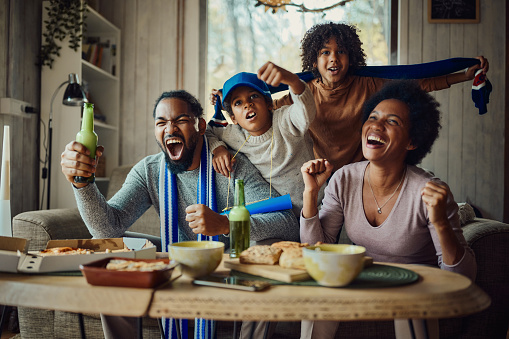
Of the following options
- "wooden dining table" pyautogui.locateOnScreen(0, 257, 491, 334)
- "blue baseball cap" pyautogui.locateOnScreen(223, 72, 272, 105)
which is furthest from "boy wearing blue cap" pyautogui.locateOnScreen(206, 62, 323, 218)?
"wooden dining table" pyautogui.locateOnScreen(0, 257, 491, 334)

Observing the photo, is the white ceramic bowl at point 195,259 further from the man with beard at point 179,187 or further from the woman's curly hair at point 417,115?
the woman's curly hair at point 417,115

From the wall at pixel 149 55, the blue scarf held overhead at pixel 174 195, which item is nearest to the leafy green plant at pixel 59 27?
the wall at pixel 149 55

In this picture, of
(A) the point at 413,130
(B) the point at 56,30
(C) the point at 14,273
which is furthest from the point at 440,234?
(B) the point at 56,30

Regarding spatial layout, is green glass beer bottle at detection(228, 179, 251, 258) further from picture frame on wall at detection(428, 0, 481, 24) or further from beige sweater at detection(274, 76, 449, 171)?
picture frame on wall at detection(428, 0, 481, 24)

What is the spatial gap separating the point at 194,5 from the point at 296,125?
8.01ft

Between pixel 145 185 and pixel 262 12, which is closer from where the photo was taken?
pixel 145 185

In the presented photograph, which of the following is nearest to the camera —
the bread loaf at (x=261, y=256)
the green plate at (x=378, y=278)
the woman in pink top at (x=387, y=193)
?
the green plate at (x=378, y=278)

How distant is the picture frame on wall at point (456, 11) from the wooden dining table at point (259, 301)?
3.45 metres

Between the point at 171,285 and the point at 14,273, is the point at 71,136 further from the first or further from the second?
the point at 171,285

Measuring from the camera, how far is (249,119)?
1.82 meters

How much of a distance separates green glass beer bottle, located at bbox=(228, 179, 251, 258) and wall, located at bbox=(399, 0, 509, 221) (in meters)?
2.94

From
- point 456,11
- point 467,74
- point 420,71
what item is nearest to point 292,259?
point 420,71

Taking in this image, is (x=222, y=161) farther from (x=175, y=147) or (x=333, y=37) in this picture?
(x=333, y=37)

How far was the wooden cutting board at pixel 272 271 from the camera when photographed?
2.85ft
